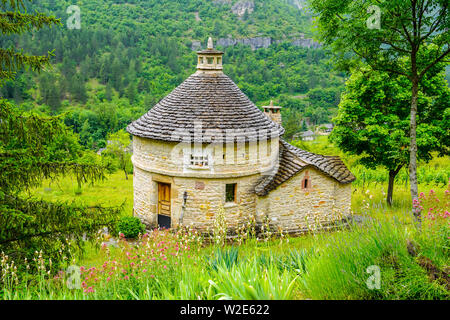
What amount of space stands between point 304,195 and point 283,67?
9068 cm

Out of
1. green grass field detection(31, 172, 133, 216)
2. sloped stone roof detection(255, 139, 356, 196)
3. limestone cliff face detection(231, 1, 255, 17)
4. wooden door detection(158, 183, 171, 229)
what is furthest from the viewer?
limestone cliff face detection(231, 1, 255, 17)

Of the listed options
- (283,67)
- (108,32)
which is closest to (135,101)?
(108,32)

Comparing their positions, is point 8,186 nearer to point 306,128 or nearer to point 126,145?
point 126,145

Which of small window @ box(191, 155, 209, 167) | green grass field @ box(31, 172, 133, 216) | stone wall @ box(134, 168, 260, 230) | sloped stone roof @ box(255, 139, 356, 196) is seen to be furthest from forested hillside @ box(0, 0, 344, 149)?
small window @ box(191, 155, 209, 167)

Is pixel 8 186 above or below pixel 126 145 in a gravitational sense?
above

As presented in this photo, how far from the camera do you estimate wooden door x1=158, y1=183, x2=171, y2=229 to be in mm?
16163

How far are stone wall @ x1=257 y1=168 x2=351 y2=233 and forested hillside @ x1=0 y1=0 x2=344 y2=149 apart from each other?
49474 millimetres

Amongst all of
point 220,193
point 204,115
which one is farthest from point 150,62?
point 220,193

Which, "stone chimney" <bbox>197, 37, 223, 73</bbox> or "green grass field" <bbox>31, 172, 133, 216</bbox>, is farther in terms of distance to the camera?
"green grass field" <bbox>31, 172, 133, 216</bbox>

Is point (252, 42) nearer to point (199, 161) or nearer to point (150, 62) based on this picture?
point (150, 62)

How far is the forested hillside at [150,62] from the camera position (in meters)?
81.3

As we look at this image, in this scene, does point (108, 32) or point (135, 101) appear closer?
point (135, 101)

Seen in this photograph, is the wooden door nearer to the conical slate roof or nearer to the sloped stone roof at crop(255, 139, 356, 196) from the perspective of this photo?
the conical slate roof

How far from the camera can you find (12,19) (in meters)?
8.80
